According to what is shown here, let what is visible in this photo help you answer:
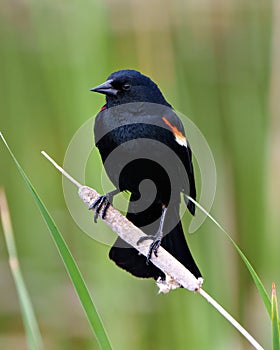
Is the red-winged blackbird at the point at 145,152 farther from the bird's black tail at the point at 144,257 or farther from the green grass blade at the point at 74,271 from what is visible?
the green grass blade at the point at 74,271

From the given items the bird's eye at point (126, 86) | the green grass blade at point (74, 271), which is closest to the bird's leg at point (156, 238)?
the green grass blade at point (74, 271)

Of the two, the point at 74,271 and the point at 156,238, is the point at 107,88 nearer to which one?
the point at 156,238

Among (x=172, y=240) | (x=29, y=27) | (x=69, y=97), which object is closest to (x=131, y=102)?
(x=172, y=240)

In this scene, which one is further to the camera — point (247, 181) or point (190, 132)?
point (247, 181)

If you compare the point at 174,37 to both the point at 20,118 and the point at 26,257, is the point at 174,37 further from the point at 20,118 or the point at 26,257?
the point at 26,257

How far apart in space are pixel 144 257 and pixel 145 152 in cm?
23

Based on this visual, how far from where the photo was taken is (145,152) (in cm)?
126

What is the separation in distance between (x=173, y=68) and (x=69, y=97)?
336 millimetres

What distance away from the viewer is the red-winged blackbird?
4.04 ft

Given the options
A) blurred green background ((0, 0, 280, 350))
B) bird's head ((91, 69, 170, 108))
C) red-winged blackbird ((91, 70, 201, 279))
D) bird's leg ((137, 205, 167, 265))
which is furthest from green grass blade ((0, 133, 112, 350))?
blurred green background ((0, 0, 280, 350))

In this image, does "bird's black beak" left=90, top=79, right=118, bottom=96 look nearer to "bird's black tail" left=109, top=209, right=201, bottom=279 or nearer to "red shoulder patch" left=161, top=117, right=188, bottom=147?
"red shoulder patch" left=161, top=117, right=188, bottom=147

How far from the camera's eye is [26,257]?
2.21 metres

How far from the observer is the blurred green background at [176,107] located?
1.75 m

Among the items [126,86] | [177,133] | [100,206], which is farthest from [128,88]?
[100,206]
